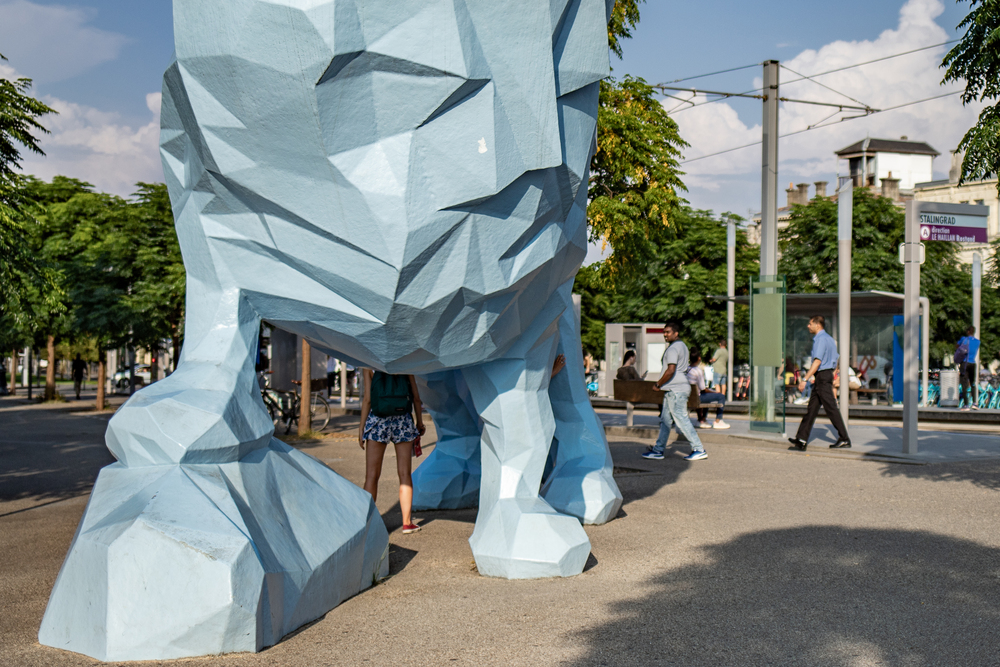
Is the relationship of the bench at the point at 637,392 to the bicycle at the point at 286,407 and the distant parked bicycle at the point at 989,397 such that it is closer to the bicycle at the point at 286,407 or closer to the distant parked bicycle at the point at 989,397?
the bicycle at the point at 286,407

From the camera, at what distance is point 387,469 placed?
9.81 metres

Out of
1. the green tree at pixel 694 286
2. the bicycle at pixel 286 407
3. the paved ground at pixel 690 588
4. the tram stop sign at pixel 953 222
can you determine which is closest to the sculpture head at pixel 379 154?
the paved ground at pixel 690 588

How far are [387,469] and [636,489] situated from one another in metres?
2.95

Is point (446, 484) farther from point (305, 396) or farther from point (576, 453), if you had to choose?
point (305, 396)

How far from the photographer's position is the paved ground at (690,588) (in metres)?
3.73

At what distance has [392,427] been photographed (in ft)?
20.6

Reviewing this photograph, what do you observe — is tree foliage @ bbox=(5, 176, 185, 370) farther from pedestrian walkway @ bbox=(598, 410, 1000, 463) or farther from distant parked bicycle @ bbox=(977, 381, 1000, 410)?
distant parked bicycle @ bbox=(977, 381, 1000, 410)

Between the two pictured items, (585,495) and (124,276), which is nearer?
(585,495)

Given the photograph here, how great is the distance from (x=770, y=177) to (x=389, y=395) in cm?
1030

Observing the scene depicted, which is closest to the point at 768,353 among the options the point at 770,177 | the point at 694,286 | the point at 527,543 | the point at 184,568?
the point at 770,177

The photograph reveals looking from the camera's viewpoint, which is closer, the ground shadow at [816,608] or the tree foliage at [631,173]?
the ground shadow at [816,608]

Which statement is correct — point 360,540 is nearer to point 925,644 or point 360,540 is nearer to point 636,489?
point 925,644

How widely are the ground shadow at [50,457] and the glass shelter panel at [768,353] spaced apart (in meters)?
8.90

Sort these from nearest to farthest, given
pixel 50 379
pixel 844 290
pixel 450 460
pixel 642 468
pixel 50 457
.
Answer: pixel 450 460 → pixel 642 468 → pixel 50 457 → pixel 844 290 → pixel 50 379
